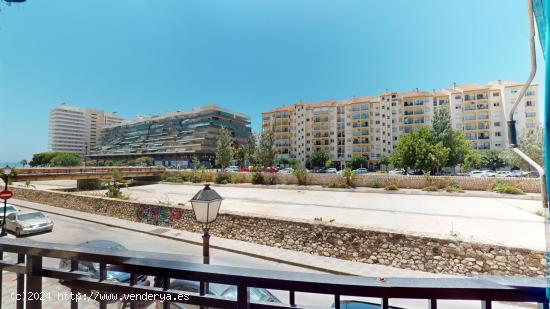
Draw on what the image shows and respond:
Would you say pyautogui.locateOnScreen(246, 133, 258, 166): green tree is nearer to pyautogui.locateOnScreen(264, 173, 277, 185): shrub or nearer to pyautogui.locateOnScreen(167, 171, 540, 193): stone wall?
pyautogui.locateOnScreen(167, 171, 540, 193): stone wall

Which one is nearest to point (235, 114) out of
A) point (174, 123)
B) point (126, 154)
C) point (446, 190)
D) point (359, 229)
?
point (174, 123)

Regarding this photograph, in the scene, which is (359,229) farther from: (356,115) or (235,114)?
(235,114)

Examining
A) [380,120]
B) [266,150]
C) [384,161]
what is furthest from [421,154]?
[380,120]

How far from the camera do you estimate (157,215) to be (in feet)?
56.6

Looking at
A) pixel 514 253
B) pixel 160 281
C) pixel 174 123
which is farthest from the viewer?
pixel 174 123

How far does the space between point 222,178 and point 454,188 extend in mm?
32253

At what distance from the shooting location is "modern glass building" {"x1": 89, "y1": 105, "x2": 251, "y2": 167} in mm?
98625

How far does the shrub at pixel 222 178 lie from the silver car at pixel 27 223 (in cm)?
2572

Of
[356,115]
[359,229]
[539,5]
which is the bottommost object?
[359,229]

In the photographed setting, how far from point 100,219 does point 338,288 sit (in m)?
22.4

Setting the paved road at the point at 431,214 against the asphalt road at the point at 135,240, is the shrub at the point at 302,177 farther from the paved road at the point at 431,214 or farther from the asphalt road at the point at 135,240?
the asphalt road at the point at 135,240

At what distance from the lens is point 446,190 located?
27.2m

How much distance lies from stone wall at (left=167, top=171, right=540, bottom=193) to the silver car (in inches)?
1049

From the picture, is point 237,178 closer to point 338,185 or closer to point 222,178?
point 222,178
